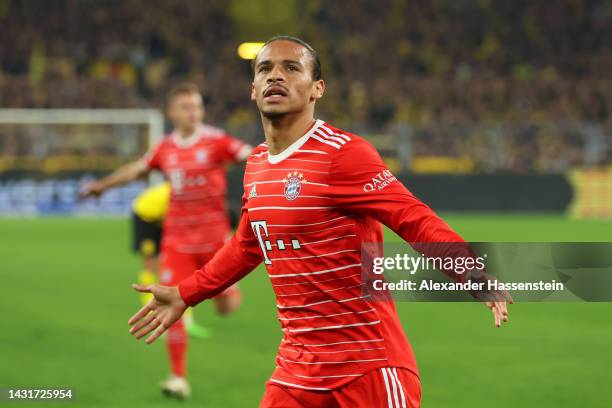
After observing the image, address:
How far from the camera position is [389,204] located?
3.59 metres

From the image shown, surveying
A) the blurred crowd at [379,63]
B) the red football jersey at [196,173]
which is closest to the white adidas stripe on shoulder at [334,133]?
the red football jersey at [196,173]

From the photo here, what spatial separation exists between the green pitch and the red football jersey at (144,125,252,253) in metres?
1.20

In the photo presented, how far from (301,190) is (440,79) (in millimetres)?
28991

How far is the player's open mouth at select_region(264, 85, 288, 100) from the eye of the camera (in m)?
3.76

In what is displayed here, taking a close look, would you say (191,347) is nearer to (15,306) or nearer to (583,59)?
(15,306)

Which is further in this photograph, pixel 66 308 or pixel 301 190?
pixel 66 308

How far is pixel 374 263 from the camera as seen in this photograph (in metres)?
3.72

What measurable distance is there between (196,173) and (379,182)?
210 inches

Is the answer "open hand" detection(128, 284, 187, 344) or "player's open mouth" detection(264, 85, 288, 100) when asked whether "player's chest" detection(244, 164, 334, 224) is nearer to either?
"player's open mouth" detection(264, 85, 288, 100)

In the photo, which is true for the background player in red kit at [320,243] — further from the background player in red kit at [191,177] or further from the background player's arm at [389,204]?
the background player in red kit at [191,177]

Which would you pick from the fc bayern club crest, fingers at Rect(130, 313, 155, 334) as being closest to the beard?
the fc bayern club crest

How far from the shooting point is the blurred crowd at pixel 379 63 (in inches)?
1138

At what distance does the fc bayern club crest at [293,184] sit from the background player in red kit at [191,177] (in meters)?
4.88

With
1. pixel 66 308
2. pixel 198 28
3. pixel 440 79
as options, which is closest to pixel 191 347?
pixel 66 308
